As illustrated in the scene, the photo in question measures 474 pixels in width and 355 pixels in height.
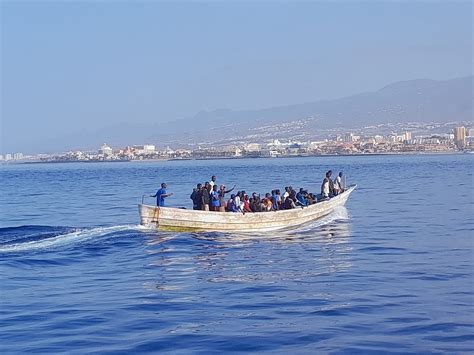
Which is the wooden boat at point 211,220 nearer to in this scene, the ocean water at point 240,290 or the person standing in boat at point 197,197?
the ocean water at point 240,290

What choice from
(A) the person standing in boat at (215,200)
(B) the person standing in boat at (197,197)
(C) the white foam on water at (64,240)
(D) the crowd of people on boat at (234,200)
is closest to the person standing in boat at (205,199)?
(D) the crowd of people on boat at (234,200)

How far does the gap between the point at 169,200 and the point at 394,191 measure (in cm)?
1856

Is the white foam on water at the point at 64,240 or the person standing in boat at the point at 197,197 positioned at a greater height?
the person standing in boat at the point at 197,197

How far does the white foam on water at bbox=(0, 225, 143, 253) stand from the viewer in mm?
28803

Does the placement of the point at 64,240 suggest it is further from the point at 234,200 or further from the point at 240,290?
the point at 240,290

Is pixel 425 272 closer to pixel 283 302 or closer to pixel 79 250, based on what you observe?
pixel 283 302

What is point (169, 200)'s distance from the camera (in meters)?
60.8

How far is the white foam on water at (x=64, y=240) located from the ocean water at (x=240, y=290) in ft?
0.23

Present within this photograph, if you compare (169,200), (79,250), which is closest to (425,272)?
(79,250)

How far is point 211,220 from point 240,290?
11968 mm

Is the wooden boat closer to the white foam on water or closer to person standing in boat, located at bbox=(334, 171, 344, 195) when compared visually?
the white foam on water

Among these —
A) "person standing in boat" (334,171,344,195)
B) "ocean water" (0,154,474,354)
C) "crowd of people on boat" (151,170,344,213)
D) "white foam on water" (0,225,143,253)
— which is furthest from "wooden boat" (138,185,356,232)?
"person standing in boat" (334,171,344,195)

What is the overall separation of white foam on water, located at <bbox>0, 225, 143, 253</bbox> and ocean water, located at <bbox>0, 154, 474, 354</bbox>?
0.23 feet

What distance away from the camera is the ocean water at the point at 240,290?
15594 millimetres
